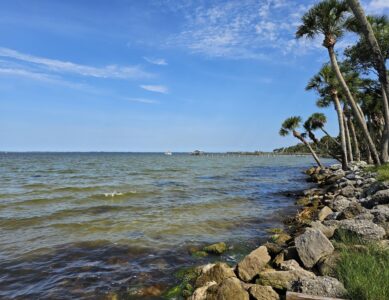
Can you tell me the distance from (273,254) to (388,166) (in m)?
14.2

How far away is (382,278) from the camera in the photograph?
4898mm

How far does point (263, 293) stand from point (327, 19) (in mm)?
21442

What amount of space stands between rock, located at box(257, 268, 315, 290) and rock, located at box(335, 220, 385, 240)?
69.1 inches

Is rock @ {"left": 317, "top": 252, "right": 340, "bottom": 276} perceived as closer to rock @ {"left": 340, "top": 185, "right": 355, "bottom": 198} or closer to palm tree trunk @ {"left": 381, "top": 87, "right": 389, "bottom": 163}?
rock @ {"left": 340, "top": 185, "right": 355, "bottom": 198}

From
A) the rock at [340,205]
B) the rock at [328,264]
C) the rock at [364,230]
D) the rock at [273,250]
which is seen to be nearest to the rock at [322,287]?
the rock at [328,264]

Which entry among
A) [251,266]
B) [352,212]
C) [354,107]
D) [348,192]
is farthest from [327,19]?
[251,266]

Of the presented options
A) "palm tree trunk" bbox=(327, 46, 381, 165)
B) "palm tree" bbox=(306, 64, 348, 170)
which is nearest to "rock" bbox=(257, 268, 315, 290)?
"palm tree trunk" bbox=(327, 46, 381, 165)

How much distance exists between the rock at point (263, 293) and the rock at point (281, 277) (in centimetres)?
27

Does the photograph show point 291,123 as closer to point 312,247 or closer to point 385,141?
point 385,141

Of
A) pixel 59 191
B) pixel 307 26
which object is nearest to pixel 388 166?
pixel 307 26

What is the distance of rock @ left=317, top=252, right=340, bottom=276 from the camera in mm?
6031

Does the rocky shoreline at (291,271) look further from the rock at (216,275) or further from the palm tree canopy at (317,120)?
the palm tree canopy at (317,120)

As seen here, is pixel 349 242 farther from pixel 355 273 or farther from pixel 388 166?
pixel 388 166

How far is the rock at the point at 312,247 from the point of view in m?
6.73
